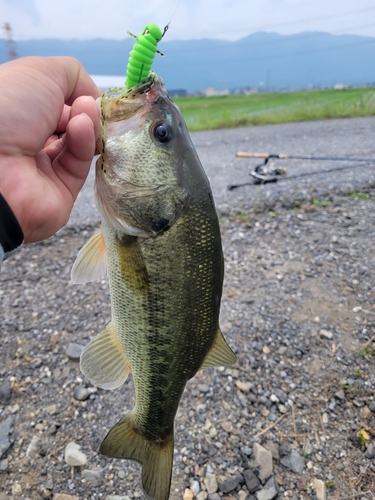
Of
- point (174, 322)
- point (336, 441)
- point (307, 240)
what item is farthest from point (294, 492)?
point (307, 240)

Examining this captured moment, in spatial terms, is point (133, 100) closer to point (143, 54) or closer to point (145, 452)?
point (143, 54)

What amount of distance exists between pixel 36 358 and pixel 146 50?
9.89ft

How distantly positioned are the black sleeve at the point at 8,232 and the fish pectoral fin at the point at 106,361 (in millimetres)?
694

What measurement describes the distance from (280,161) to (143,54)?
340 inches

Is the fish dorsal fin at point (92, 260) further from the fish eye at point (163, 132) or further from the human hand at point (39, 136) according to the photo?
the fish eye at point (163, 132)

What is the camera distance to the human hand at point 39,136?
5.66ft

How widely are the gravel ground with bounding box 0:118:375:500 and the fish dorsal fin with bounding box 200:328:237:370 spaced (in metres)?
1.28

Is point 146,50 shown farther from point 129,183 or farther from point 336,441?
point 336,441

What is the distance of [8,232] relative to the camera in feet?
5.59

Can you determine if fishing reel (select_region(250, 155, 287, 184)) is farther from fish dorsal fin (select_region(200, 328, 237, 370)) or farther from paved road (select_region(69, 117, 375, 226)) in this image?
fish dorsal fin (select_region(200, 328, 237, 370))

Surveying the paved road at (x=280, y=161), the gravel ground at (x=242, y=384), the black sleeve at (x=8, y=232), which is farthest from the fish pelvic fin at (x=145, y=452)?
the paved road at (x=280, y=161)

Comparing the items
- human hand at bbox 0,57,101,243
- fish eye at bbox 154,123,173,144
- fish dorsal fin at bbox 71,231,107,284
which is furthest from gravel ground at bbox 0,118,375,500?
fish eye at bbox 154,123,173,144

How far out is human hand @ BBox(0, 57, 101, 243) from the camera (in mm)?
1726

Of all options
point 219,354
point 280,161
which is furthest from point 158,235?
point 280,161
